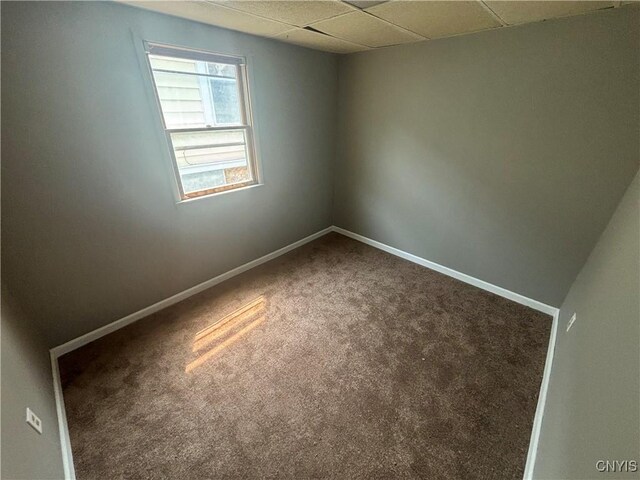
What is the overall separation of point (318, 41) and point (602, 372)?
293 centimetres

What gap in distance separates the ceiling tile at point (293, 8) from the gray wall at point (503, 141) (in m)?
1.22

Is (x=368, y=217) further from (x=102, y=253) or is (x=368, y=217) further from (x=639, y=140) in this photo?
(x=102, y=253)

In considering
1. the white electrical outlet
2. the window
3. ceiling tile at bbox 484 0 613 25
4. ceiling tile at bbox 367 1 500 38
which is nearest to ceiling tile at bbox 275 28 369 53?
A: the window

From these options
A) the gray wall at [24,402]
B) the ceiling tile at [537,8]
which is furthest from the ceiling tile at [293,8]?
the gray wall at [24,402]

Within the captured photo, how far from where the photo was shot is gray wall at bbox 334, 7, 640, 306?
180 centimetres

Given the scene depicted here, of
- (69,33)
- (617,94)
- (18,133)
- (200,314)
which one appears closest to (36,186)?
(18,133)

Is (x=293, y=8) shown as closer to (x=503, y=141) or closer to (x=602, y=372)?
(x=503, y=141)

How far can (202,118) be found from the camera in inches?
89.8

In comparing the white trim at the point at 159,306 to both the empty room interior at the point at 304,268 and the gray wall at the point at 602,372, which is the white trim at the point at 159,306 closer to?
the empty room interior at the point at 304,268

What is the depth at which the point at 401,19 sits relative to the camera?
1806 mm

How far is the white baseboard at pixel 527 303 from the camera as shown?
1486 mm

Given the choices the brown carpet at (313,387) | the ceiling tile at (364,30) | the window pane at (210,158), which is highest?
the ceiling tile at (364,30)

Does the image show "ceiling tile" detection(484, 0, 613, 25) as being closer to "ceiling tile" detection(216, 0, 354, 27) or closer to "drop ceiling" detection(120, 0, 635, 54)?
"drop ceiling" detection(120, 0, 635, 54)

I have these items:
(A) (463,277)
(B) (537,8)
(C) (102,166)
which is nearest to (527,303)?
(A) (463,277)
